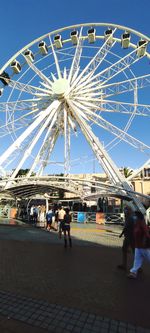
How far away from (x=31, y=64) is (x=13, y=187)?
45.1 feet

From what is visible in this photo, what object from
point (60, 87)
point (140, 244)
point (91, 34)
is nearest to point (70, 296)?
point (140, 244)

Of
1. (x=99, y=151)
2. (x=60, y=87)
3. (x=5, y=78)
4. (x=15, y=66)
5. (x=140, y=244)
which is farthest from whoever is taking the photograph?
(x=60, y=87)

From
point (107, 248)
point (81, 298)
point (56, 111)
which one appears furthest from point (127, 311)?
point (56, 111)

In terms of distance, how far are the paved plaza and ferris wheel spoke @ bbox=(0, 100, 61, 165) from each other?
17.7 metres

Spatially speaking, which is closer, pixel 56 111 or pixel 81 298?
pixel 81 298

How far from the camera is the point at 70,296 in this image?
5.45 metres

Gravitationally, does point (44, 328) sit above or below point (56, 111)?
below

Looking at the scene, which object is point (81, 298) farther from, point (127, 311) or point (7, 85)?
point (7, 85)

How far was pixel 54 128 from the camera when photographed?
30.6 meters

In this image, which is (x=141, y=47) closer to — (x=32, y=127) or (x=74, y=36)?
(x=74, y=36)

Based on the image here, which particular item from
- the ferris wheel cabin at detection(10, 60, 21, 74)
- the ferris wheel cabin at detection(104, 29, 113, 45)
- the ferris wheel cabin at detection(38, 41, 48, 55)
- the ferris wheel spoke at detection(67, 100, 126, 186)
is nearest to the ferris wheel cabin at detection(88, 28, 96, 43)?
the ferris wheel cabin at detection(104, 29, 113, 45)

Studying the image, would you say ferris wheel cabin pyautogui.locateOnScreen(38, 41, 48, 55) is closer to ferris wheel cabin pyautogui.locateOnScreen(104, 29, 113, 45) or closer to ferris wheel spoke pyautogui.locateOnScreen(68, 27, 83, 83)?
ferris wheel spoke pyautogui.locateOnScreen(68, 27, 83, 83)

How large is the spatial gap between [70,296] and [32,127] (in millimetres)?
22990

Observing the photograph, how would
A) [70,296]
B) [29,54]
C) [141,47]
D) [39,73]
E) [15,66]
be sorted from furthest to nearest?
[39,73], [29,54], [15,66], [141,47], [70,296]
